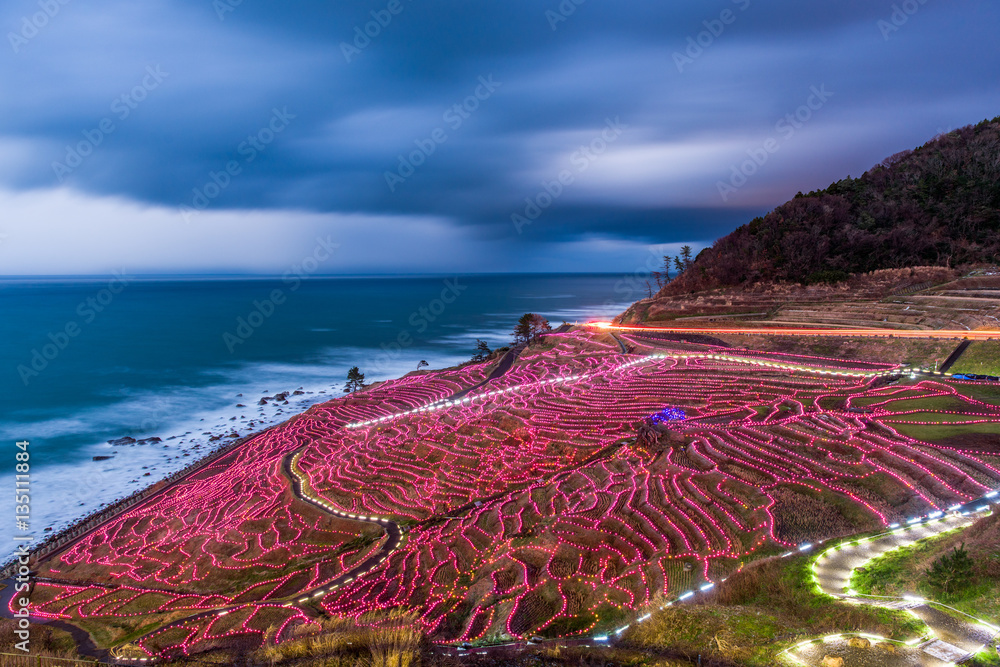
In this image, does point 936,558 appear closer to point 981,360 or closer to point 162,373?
point 981,360

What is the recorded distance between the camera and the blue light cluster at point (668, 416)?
27.7m

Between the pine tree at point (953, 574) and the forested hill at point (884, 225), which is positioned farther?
the forested hill at point (884, 225)

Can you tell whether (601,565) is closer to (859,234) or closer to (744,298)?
(744,298)

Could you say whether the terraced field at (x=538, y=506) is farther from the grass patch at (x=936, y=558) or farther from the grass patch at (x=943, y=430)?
the grass patch at (x=936, y=558)

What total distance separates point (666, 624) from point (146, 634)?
58.4 ft

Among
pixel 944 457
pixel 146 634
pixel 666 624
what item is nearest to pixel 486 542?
pixel 666 624

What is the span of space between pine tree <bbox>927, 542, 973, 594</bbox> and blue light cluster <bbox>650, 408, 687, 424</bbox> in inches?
602

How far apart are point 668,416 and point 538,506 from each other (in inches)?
395

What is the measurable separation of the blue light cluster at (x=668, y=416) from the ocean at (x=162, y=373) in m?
35.6

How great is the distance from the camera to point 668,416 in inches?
1105

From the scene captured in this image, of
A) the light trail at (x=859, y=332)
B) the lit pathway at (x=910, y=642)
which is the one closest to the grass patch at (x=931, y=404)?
the light trail at (x=859, y=332)

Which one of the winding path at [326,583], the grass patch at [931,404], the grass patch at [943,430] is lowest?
the winding path at [326,583]

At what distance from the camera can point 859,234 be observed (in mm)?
60562

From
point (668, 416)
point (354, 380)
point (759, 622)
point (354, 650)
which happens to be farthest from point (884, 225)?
point (354, 650)
